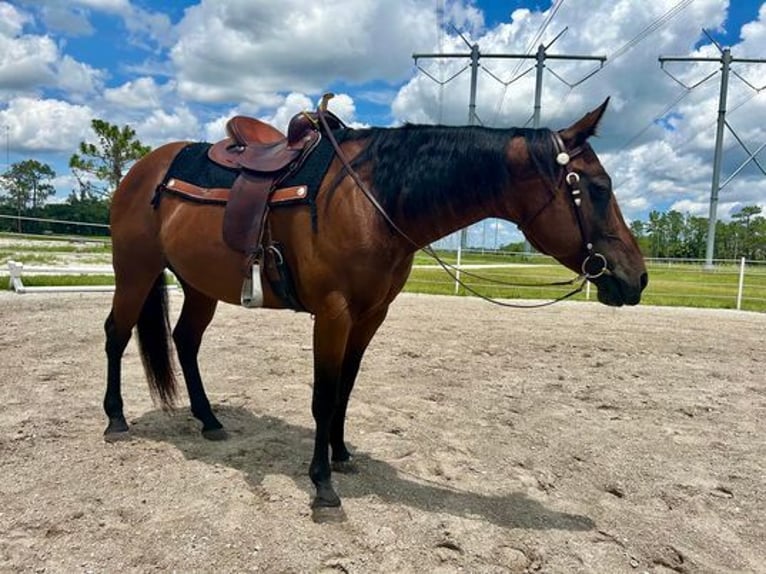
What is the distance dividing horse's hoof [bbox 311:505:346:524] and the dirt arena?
0.22ft

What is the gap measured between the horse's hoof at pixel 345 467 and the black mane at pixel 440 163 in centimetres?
153

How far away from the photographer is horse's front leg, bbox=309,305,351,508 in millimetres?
2572

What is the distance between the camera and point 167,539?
2.30 metres

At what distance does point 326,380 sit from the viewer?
2658mm

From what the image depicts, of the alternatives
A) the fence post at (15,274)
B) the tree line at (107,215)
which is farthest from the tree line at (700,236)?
the fence post at (15,274)

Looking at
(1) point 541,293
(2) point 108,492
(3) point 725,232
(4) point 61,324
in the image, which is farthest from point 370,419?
(3) point 725,232

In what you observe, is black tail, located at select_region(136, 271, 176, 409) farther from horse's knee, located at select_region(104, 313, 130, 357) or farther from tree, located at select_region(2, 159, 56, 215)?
tree, located at select_region(2, 159, 56, 215)

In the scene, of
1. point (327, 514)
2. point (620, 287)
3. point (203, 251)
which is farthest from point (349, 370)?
point (620, 287)

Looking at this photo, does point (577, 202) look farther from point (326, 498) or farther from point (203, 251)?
point (203, 251)

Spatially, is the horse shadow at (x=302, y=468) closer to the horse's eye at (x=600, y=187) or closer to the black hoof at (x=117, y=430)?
the black hoof at (x=117, y=430)

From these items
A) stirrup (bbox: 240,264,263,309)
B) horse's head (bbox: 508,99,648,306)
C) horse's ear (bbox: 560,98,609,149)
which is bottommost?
stirrup (bbox: 240,264,263,309)

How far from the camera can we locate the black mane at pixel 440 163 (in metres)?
2.46

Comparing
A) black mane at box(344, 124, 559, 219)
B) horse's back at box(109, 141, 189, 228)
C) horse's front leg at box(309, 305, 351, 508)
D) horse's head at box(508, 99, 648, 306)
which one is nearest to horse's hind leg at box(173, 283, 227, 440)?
horse's back at box(109, 141, 189, 228)

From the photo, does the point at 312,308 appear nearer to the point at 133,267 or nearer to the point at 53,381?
the point at 133,267
